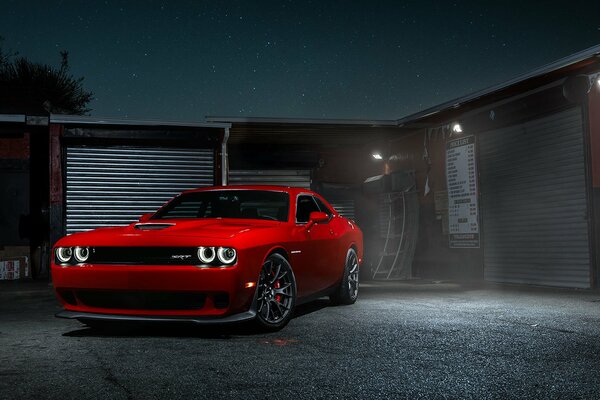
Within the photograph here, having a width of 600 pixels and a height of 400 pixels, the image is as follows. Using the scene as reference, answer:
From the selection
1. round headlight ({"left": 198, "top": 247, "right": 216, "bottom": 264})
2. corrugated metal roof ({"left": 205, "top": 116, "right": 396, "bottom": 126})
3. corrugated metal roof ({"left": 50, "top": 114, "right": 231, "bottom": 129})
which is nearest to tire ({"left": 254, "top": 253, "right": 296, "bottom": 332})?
round headlight ({"left": 198, "top": 247, "right": 216, "bottom": 264})

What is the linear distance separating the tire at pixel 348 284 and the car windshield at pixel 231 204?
4.61 ft

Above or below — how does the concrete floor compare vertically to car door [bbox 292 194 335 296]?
below

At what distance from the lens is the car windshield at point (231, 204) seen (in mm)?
6848

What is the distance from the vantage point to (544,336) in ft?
18.5

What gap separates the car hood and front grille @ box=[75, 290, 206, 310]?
402 millimetres

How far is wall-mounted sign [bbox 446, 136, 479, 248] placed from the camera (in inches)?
517

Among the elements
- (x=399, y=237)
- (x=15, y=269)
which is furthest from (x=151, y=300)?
(x=15, y=269)

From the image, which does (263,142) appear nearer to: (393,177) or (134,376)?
(393,177)

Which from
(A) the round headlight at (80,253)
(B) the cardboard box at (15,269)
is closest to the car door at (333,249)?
(A) the round headlight at (80,253)

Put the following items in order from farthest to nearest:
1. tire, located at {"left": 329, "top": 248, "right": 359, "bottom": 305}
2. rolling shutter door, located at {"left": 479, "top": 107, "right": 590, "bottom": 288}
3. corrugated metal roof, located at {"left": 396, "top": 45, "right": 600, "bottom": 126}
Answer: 1. rolling shutter door, located at {"left": 479, "top": 107, "right": 590, "bottom": 288}
2. corrugated metal roof, located at {"left": 396, "top": 45, "right": 600, "bottom": 126}
3. tire, located at {"left": 329, "top": 248, "right": 359, "bottom": 305}

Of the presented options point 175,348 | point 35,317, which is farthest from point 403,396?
point 35,317

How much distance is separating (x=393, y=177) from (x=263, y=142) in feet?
10.9

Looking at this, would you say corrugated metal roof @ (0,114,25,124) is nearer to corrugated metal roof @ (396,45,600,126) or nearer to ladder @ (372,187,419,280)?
corrugated metal roof @ (396,45,600,126)

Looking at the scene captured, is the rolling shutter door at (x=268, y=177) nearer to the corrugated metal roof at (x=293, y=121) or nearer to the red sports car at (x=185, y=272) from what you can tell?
the corrugated metal roof at (x=293, y=121)
